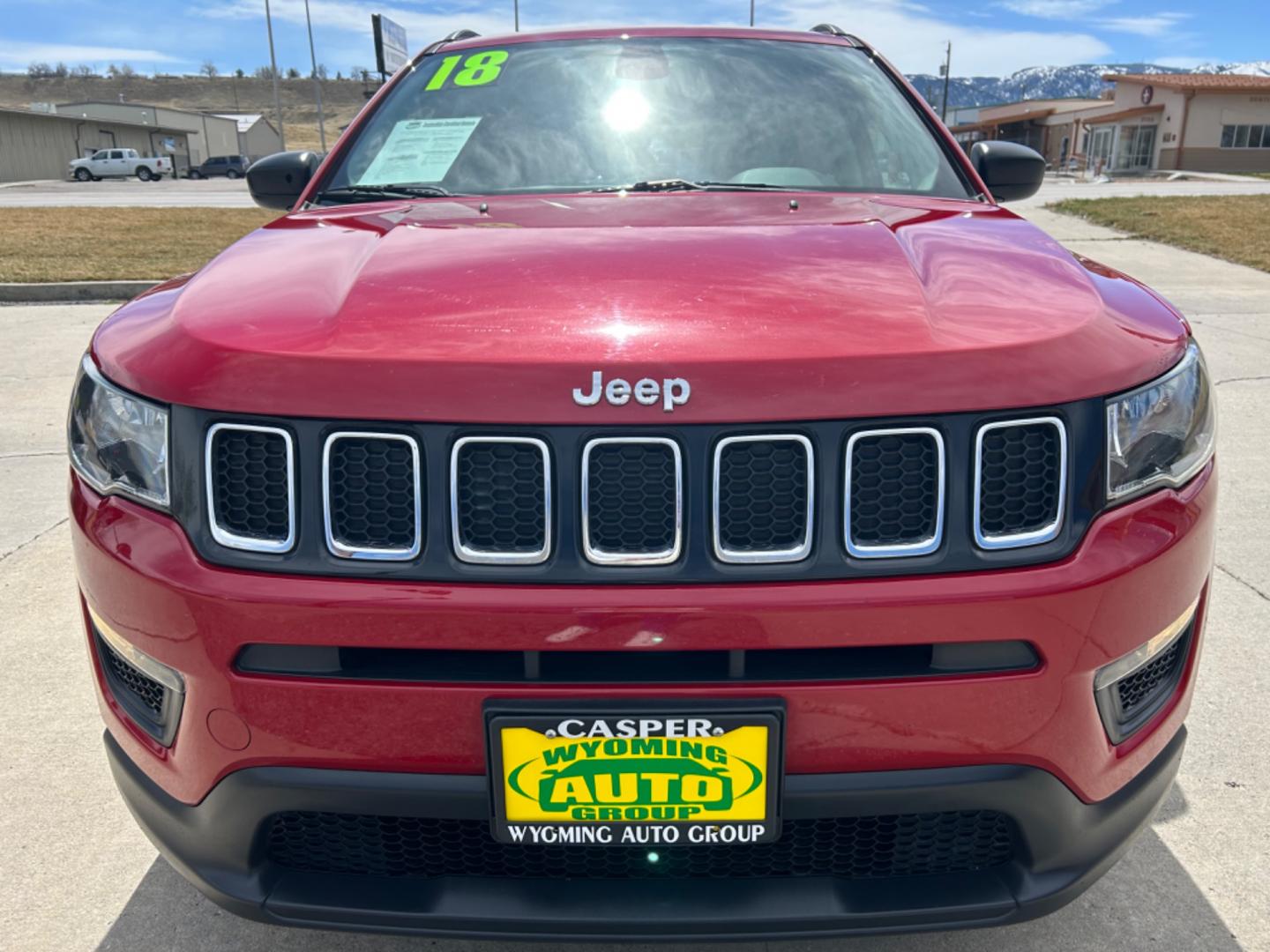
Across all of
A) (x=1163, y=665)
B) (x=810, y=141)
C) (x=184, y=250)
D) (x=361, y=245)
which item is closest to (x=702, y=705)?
(x=1163, y=665)

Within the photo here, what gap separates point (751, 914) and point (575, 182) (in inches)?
63.5

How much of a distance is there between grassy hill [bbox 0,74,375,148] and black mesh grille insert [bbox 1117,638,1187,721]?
352ft

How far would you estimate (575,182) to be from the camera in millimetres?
2365

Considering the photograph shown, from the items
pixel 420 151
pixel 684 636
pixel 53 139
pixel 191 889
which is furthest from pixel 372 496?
pixel 53 139

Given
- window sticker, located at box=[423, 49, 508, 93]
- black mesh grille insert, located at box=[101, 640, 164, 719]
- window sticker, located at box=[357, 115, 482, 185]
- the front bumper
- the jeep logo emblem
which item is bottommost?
the front bumper

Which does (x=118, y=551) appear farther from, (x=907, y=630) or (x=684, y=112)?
(x=684, y=112)

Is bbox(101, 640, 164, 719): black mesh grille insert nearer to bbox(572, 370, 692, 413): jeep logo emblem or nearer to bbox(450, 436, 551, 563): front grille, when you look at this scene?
bbox(450, 436, 551, 563): front grille

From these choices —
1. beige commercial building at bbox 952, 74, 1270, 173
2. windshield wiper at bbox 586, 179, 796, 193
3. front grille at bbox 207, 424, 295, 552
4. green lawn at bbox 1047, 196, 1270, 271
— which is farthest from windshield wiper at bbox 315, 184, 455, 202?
beige commercial building at bbox 952, 74, 1270, 173

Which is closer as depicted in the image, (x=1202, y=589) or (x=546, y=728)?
(x=546, y=728)

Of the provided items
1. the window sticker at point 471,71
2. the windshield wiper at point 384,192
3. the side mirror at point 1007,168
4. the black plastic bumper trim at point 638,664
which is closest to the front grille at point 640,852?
the black plastic bumper trim at point 638,664

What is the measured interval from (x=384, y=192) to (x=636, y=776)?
5.22 ft

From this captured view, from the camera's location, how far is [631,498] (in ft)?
4.46

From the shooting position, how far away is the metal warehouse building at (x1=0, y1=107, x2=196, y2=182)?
47.0 metres

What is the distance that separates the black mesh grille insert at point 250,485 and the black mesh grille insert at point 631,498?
42 cm
